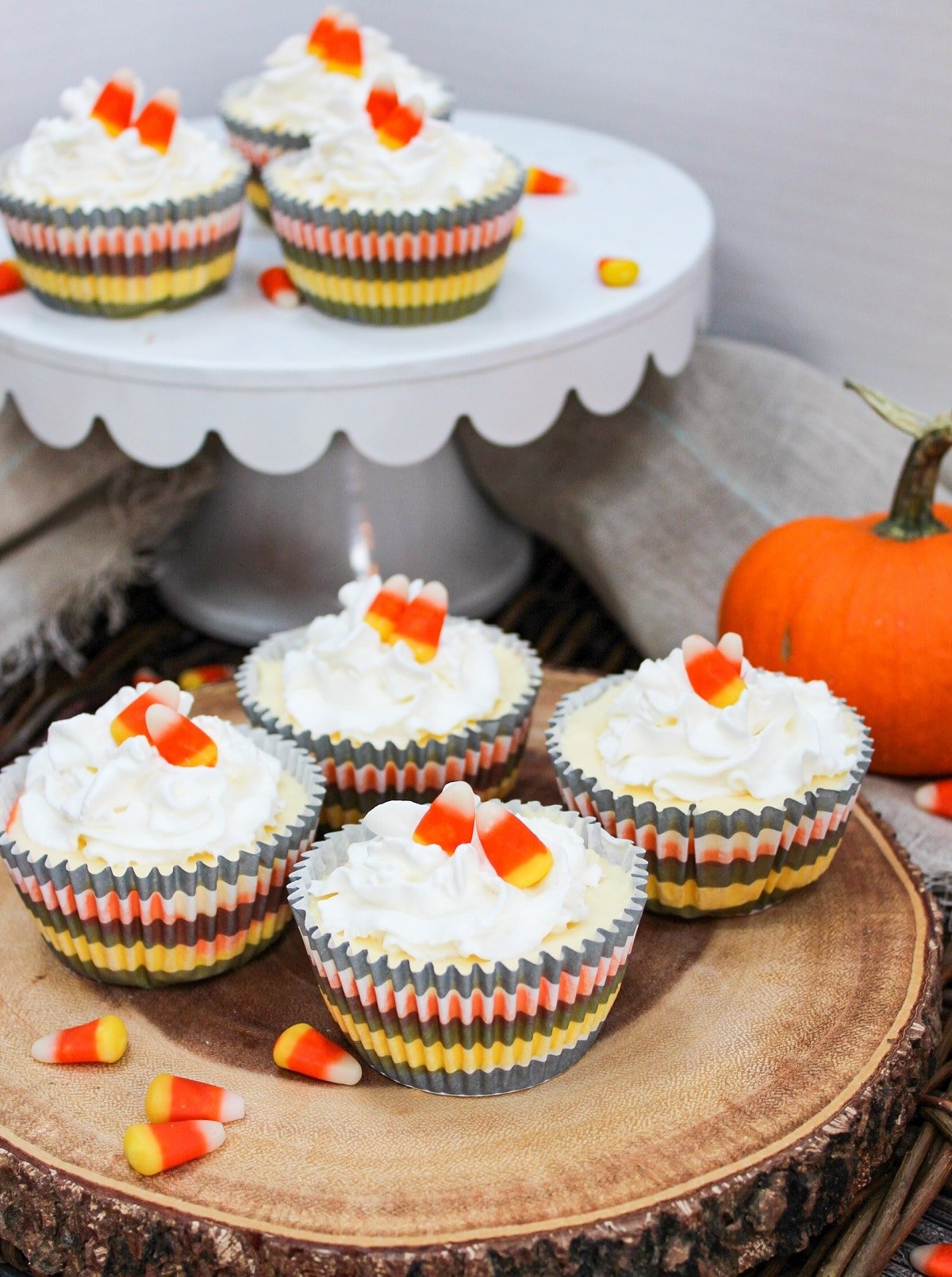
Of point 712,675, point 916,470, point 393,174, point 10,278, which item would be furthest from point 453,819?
point 10,278

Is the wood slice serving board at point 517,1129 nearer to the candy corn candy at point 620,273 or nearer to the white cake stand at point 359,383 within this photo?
the white cake stand at point 359,383

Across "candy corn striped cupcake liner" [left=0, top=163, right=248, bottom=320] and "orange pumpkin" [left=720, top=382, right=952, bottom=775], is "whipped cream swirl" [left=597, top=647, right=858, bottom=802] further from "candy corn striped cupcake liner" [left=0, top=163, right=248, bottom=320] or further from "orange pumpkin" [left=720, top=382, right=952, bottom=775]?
"candy corn striped cupcake liner" [left=0, top=163, right=248, bottom=320]

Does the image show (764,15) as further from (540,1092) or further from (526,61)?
(540,1092)

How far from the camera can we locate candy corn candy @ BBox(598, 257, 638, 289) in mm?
2447

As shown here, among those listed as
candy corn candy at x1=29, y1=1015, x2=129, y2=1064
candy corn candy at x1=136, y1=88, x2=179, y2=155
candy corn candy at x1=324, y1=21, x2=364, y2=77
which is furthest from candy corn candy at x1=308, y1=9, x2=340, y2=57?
candy corn candy at x1=29, y1=1015, x2=129, y2=1064

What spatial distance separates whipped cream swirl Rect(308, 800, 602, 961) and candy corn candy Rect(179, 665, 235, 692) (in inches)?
34.9

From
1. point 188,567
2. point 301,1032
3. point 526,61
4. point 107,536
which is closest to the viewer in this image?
point 301,1032

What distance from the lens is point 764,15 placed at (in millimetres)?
2924

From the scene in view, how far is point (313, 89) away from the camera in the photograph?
2.70 metres

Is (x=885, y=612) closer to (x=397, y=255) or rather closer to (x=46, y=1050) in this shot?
(x=397, y=255)

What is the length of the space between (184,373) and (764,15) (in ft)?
4.75

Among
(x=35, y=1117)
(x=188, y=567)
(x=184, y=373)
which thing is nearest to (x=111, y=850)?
(x=35, y=1117)

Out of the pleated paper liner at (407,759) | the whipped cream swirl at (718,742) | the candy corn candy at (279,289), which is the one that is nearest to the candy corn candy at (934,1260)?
the whipped cream swirl at (718,742)

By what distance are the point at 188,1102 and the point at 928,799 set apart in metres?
1.18
